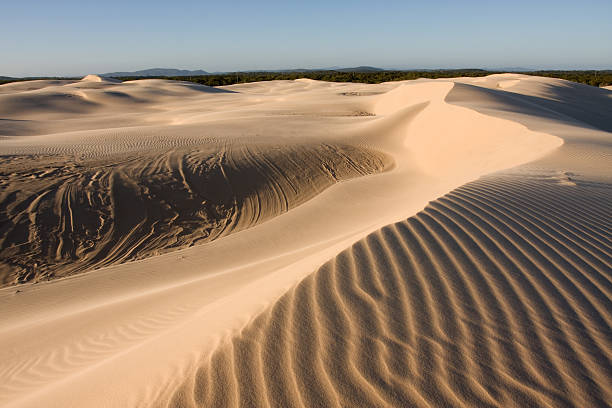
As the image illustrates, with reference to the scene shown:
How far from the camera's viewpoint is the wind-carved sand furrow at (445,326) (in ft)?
6.25

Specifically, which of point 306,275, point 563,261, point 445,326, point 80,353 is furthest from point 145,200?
point 563,261

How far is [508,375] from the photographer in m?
1.97

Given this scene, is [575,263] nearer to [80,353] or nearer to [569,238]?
[569,238]

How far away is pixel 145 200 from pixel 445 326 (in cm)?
726

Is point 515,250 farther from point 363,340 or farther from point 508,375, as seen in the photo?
point 363,340

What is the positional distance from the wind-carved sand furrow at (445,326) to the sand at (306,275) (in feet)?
0.04

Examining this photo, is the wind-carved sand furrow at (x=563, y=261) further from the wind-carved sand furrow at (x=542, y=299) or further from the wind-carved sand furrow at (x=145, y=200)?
the wind-carved sand furrow at (x=145, y=200)

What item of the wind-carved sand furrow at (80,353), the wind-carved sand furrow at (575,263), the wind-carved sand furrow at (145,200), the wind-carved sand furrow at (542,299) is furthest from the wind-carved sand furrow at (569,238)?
the wind-carved sand furrow at (145,200)

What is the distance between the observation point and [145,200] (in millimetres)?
8234

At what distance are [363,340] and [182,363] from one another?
99cm

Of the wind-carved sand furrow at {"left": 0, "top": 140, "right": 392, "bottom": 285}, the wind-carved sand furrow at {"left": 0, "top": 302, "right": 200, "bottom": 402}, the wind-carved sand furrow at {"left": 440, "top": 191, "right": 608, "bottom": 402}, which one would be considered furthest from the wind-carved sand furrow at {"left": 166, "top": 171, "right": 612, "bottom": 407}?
the wind-carved sand furrow at {"left": 0, "top": 140, "right": 392, "bottom": 285}

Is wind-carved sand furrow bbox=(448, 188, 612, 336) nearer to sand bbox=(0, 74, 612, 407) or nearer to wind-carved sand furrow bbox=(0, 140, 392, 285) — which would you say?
sand bbox=(0, 74, 612, 407)

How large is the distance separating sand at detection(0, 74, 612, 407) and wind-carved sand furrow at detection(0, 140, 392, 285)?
0.05 m

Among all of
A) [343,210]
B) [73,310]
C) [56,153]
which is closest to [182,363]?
[73,310]
